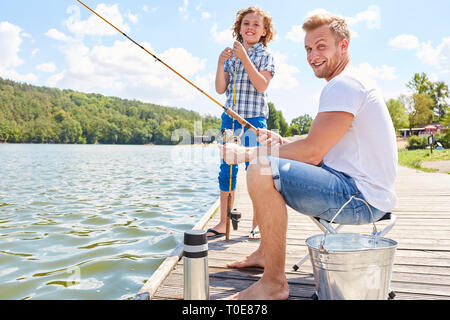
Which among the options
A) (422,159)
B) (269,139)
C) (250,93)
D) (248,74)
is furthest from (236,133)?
(422,159)

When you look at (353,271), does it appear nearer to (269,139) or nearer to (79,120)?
(269,139)

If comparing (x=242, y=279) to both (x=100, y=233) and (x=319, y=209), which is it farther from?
(x=100, y=233)

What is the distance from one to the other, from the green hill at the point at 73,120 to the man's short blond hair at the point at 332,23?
9009cm

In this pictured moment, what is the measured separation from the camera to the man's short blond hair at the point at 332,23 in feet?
7.30

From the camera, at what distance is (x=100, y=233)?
18.6ft

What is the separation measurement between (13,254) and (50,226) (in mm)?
1448

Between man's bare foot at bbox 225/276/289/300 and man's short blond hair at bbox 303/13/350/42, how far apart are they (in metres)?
1.58

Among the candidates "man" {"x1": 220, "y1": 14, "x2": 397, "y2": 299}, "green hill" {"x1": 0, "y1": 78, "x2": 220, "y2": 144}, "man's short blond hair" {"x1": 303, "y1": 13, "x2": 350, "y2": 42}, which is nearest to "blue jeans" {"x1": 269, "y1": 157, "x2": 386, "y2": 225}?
"man" {"x1": 220, "y1": 14, "x2": 397, "y2": 299}

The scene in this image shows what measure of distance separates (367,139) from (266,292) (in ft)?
3.60

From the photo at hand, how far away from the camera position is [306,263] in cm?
310

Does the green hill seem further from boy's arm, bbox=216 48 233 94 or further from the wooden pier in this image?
boy's arm, bbox=216 48 233 94

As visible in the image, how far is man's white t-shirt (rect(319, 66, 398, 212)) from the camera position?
6.57 feet

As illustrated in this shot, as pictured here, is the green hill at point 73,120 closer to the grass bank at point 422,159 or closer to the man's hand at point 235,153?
the grass bank at point 422,159
